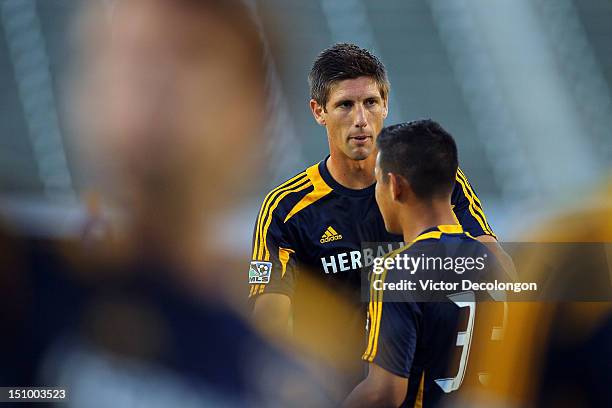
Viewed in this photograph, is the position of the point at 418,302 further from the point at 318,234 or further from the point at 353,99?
the point at 353,99

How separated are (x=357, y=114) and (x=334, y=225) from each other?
41 cm

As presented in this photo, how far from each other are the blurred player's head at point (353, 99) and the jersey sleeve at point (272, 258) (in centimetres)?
35

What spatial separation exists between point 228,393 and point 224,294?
1.32 ft

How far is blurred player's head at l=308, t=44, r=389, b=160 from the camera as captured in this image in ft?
9.32

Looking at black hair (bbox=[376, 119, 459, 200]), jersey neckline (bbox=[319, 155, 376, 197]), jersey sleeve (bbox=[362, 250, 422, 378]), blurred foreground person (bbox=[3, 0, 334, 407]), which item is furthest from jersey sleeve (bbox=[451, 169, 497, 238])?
blurred foreground person (bbox=[3, 0, 334, 407])

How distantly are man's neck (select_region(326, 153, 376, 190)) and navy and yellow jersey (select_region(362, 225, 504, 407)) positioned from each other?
2.35 feet

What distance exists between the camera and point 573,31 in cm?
485

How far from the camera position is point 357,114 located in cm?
283

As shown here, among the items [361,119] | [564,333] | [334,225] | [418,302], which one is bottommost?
[564,333]

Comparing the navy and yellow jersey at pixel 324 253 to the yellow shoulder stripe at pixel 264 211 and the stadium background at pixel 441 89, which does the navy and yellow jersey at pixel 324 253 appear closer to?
the yellow shoulder stripe at pixel 264 211

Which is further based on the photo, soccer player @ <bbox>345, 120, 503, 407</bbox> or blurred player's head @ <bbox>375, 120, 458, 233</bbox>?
blurred player's head @ <bbox>375, 120, 458, 233</bbox>

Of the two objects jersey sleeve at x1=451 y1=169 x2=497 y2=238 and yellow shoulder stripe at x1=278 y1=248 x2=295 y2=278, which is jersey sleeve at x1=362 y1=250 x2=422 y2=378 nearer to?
jersey sleeve at x1=451 y1=169 x2=497 y2=238

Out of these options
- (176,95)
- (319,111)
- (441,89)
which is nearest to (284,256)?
(319,111)

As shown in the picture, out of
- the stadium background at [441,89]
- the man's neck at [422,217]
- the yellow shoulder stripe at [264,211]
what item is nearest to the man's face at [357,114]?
the yellow shoulder stripe at [264,211]
